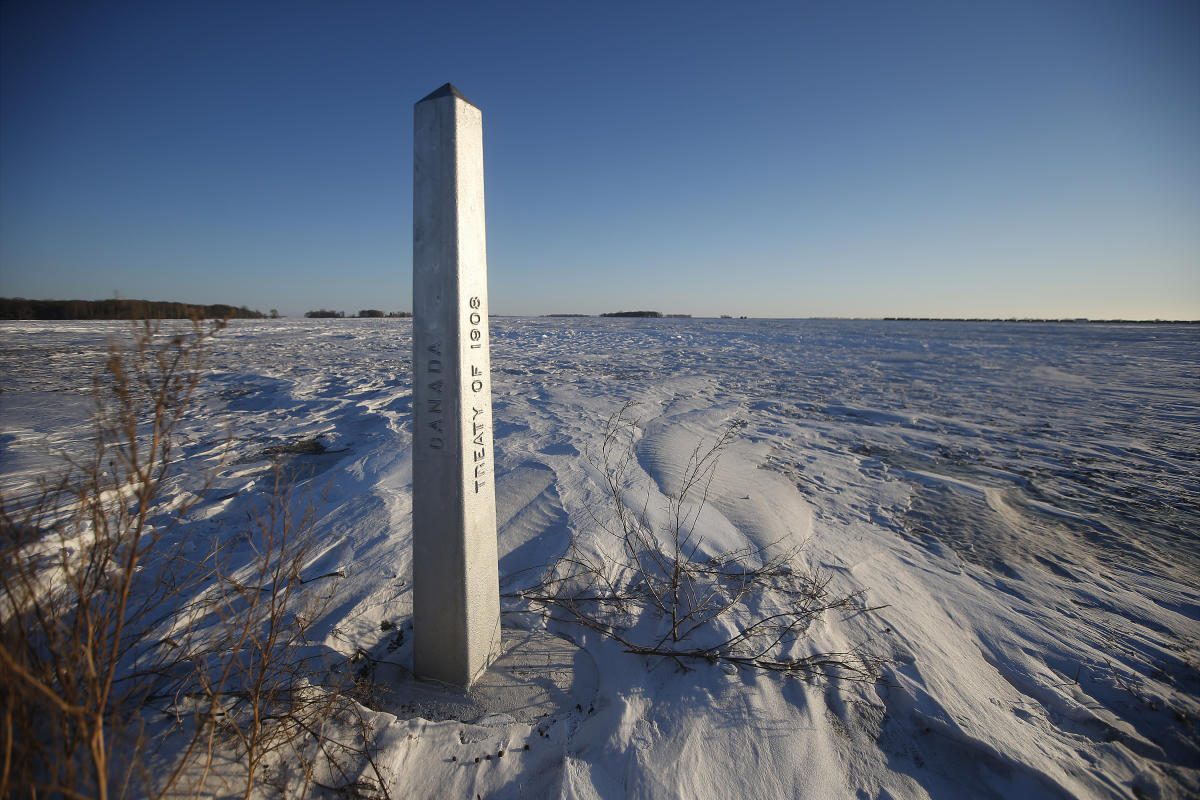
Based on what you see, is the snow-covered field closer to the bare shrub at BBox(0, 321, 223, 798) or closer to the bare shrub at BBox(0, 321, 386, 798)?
the bare shrub at BBox(0, 321, 386, 798)

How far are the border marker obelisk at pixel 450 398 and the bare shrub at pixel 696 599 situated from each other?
75 cm

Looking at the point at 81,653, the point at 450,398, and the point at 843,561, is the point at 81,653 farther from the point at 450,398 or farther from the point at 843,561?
the point at 843,561

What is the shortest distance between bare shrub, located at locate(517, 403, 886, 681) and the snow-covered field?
Answer: 109mm

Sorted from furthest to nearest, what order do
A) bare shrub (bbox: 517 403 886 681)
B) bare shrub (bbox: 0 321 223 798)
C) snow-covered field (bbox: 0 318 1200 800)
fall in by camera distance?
bare shrub (bbox: 517 403 886 681) < snow-covered field (bbox: 0 318 1200 800) < bare shrub (bbox: 0 321 223 798)

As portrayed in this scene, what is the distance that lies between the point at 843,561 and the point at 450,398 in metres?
3.00

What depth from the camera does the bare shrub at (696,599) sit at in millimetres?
2463

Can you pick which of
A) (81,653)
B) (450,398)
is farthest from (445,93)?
Result: (81,653)

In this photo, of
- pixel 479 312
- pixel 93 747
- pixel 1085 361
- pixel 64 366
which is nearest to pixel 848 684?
pixel 479 312

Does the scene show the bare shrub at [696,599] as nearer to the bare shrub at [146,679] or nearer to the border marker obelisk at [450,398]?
the border marker obelisk at [450,398]

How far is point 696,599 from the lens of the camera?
9.32 feet

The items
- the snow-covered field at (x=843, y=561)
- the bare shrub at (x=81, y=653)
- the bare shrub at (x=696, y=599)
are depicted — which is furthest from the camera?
the bare shrub at (x=696, y=599)

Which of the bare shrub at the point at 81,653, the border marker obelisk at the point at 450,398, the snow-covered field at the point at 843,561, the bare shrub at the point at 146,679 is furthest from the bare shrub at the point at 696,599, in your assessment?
the bare shrub at the point at 81,653

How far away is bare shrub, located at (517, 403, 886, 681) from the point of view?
246 cm

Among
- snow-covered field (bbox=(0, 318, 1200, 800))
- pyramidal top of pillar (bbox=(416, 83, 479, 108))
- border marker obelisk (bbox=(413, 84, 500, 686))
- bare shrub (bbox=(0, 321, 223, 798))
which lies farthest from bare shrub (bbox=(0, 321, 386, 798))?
pyramidal top of pillar (bbox=(416, 83, 479, 108))
